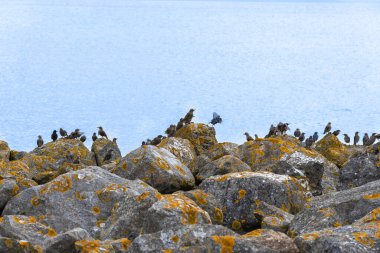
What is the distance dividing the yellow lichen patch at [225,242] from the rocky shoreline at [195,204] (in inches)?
0.6

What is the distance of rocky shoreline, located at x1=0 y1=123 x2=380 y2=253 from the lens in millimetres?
9984

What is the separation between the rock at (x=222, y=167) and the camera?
1698 centimetres

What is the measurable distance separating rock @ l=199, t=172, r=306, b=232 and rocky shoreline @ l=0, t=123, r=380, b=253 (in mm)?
22

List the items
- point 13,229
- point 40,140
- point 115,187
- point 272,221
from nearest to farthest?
1. point 13,229
2. point 272,221
3. point 115,187
4. point 40,140

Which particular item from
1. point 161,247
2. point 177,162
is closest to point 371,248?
point 161,247

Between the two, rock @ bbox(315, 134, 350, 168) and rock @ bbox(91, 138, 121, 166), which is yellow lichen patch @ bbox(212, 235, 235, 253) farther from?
rock @ bbox(91, 138, 121, 166)

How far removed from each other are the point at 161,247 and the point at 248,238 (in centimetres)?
127

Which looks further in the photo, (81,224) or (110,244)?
(81,224)

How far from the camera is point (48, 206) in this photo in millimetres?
13891

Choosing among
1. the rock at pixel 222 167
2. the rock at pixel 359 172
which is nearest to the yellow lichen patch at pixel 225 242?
the rock at pixel 222 167

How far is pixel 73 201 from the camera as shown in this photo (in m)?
14.0

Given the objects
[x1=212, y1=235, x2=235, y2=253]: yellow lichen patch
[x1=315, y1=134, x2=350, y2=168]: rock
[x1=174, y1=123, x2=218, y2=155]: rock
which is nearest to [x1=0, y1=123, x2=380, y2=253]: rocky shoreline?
[x1=212, y1=235, x2=235, y2=253]: yellow lichen patch

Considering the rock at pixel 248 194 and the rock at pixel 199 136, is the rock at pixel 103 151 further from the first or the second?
the rock at pixel 248 194

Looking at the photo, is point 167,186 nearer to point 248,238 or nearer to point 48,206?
point 48,206
